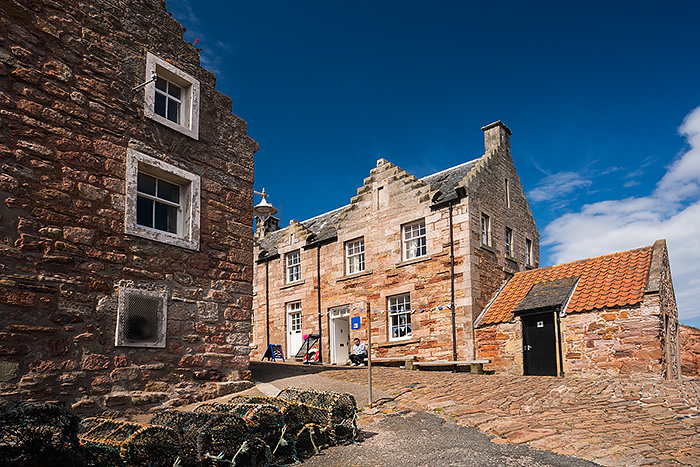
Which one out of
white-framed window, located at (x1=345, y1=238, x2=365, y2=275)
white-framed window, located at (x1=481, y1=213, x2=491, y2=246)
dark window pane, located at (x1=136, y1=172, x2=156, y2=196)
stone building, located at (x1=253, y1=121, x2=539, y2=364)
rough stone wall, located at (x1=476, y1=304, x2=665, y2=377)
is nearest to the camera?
dark window pane, located at (x1=136, y1=172, x2=156, y2=196)

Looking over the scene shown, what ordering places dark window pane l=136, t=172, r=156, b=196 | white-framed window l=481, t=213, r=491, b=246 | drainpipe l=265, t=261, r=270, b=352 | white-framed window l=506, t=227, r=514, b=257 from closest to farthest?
dark window pane l=136, t=172, r=156, b=196 < white-framed window l=481, t=213, r=491, b=246 < white-framed window l=506, t=227, r=514, b=257 < drainpipe l=265, t=261, r=270, b=352

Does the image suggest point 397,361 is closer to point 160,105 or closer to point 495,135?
point 495,135

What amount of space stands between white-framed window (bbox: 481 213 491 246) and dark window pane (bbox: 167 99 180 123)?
470 inches

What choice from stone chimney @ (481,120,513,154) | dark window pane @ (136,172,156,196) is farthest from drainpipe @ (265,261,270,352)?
dark window pane @ (136,172,156,196)

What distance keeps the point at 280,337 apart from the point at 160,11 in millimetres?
15892

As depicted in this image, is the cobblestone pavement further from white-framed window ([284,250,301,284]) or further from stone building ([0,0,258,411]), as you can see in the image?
white-framed window ([284,250,301,284])

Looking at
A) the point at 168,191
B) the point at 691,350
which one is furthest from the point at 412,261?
the point at 691,350

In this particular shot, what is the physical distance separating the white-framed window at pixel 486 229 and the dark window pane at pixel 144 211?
1252 cm

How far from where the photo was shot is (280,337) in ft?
77.3

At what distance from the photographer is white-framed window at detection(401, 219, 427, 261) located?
19484 mm

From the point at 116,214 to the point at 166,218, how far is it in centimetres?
126

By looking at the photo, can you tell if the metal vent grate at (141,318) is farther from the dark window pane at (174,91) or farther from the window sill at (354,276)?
the window sill at (354,276)

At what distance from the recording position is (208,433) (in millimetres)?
6145

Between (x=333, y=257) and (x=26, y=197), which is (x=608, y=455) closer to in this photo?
(x=26, y=197)
